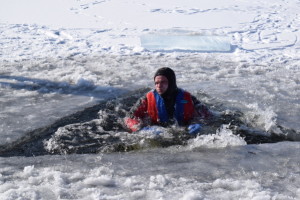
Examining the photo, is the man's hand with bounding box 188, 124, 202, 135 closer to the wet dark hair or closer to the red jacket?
the red jacket

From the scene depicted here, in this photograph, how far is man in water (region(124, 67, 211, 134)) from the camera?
5.27 metres

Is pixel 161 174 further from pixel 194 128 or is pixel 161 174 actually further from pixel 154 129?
pixel 194 128

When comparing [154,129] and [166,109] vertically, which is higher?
[166,109]

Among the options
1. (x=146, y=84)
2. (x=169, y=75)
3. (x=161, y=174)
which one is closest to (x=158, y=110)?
(x=169, y=75)

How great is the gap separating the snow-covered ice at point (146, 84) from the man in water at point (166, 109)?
2.02 ft

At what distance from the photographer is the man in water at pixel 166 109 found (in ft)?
17.3

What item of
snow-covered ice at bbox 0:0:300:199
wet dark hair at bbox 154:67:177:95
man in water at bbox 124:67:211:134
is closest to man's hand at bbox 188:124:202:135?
man in water at bbox 124:67:211:134

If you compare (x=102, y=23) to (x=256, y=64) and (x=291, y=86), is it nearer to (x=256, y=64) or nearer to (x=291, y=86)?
(x=256, y=64)

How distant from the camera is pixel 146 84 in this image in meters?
7.39

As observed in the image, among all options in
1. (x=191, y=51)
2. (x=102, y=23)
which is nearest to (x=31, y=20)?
(x=102, y=23)

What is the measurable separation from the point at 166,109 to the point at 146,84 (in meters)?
2.12

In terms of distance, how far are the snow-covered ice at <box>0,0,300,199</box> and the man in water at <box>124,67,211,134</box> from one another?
615 millimetres

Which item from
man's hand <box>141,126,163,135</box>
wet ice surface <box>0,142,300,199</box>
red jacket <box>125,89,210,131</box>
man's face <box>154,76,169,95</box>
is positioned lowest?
wet ice surface <box>0,142,300,199</box>

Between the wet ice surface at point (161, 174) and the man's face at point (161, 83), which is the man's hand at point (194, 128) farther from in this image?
the man's face at point (161, 83)
